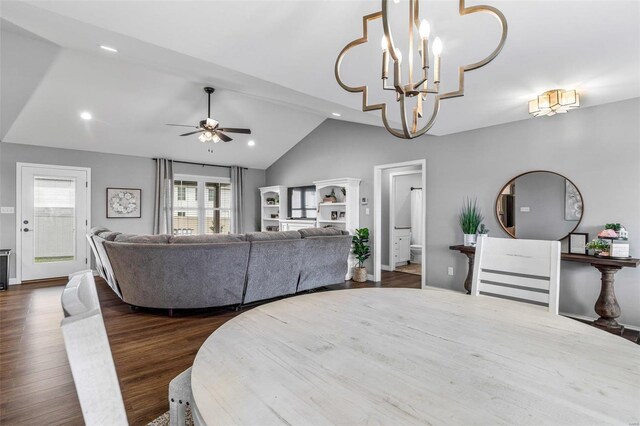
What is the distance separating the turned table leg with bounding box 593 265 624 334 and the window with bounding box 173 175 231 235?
22.7 ft

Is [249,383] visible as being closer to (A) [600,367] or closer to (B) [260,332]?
Result: (B) [260,332]

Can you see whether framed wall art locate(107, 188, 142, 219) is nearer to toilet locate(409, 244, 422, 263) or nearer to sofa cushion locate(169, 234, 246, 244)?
sofa cushion locate(169, 234, 246, 244)

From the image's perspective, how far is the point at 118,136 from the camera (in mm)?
5836

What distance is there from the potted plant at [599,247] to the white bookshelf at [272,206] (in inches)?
224

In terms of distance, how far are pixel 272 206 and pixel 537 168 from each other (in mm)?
5564

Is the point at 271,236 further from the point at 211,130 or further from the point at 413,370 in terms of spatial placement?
the point at 413,370

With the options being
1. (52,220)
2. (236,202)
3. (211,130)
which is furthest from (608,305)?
(52,220)

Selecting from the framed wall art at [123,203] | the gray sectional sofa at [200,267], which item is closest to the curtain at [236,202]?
the framed wall art at [123,203]

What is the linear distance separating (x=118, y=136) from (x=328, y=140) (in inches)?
153

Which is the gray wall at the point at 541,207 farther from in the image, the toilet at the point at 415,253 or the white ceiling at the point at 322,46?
the toilet at the point at 415,253

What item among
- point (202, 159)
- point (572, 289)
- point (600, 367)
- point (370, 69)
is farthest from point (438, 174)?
point (202, 159)

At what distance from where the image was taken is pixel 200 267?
3.61 metres

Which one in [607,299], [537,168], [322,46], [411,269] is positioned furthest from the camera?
[411,269]

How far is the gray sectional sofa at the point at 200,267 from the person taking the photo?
3535 millimetres
